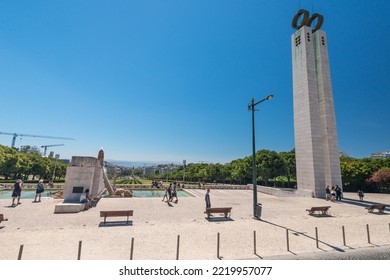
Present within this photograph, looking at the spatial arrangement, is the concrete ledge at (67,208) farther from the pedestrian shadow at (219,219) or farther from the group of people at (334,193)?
the group of people at (334,193)

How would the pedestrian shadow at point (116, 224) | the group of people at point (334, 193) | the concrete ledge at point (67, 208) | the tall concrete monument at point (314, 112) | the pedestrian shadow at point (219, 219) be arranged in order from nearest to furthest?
the pedestrian shadow at point (116, 224), the pedestrian shadow at point (219, 219), the concrete ledge at point (67, 208), the group of people at point (334, 193), the tall concrete monument at point (314, 112)

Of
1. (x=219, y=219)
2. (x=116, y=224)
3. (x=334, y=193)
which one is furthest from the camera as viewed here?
(x=334, y=193)

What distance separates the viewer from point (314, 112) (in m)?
29.2

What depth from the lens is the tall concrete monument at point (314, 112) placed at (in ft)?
92.8

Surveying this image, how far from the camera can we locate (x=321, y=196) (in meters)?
27.3

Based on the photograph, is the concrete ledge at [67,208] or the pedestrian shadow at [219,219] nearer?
the pedestrian shadow at [219,219]

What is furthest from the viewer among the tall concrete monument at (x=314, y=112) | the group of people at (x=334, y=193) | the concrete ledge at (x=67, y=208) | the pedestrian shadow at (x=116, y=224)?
the tall concrete monument at (x=314, y=112)

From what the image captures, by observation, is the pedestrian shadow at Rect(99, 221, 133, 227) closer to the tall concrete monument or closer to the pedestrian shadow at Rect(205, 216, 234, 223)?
the pedestrian shadow at Rect(205, 216, 234, 223)

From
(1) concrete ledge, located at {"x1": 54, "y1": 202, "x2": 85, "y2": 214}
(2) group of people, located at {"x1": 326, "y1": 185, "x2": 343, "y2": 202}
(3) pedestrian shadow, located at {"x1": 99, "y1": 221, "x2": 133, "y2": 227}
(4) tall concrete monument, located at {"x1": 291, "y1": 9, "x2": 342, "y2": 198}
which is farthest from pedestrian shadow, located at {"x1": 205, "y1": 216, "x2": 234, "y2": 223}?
(4) tall concrete monument, located at {"x1": 291, "y1": 9, "x2": 342, "y2": 198}

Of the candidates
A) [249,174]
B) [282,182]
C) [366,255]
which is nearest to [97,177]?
[366,255]

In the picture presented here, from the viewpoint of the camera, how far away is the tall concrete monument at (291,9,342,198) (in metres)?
28.3

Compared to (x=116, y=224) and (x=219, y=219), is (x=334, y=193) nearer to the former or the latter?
(x=219, y=219)

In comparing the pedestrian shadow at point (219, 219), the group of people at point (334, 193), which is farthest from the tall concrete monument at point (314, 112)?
the pedestrian shadow at point (219, 219)

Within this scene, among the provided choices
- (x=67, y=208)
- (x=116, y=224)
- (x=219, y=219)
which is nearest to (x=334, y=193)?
(x=219, y=219)
